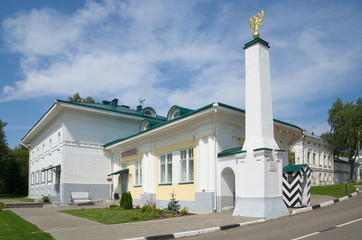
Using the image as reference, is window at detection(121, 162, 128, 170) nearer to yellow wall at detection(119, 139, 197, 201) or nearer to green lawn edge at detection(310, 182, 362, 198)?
yellow wall at detection(119, 139, 197, 201)

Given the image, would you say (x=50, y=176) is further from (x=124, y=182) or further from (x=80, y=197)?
(x=124, y=182)

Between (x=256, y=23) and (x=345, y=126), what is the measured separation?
42.0m

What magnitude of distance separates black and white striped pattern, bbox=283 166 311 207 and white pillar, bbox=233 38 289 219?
219cm

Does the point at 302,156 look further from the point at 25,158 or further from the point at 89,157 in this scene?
the point at 25,158

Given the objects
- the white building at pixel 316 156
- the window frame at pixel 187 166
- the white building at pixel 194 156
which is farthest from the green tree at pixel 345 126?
the window frame at pixel 187 166

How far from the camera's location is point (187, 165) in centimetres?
1759

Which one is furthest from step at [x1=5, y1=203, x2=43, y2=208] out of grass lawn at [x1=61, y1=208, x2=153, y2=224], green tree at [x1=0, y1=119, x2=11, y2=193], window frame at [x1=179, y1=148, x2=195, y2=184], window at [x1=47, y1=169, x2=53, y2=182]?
green tree at [x1=0, y1=119, x2=11, y2=193]

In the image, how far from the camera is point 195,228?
34.7 feet

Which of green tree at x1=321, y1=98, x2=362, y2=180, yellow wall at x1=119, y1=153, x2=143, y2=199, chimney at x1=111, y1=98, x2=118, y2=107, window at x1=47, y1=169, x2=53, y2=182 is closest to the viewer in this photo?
yellow wall at x1=119, y1=153, x2=143, y2=199

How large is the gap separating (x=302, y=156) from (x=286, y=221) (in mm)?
37929

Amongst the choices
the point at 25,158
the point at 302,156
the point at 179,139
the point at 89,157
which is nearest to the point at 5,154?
the point at 25,158

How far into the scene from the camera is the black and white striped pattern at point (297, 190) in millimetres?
14891

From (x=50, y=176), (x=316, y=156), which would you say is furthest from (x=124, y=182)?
(x=316, y=156)

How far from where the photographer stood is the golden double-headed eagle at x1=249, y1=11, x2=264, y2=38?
14.0 metres
